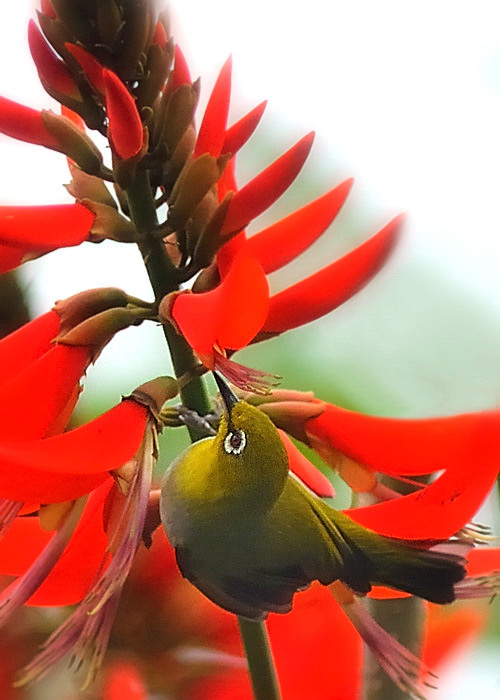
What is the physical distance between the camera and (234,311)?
270 millimetres

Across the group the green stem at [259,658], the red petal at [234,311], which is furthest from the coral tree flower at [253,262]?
the green stem at [259,658]

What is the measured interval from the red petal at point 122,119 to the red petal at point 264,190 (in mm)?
46

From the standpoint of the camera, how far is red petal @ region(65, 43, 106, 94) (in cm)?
32

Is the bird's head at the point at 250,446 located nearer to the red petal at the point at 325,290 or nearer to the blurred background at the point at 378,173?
the red petal at the point at 325,290

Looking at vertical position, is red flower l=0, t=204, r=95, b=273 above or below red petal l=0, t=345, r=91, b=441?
above

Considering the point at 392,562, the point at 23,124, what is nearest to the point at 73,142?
the point at 23,124

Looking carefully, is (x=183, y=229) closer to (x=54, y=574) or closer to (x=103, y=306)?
(x=103, y=306)

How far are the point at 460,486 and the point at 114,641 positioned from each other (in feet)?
0.89

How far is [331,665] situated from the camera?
1.54 feet

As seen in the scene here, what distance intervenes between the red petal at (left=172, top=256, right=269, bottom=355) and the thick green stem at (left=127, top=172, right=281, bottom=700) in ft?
0.19

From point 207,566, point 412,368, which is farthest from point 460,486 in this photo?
point 412,368

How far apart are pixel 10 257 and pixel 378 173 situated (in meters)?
0.30

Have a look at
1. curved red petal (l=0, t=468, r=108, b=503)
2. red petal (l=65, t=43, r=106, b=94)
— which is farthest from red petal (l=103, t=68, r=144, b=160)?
curved red petal (l=0, t=468, r=108, b=503)

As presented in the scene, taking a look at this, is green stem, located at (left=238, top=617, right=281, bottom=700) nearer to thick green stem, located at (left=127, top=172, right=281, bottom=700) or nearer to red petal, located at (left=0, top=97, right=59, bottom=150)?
thick green stem, located at (left=127, top=172, right=281, bottom=700)
